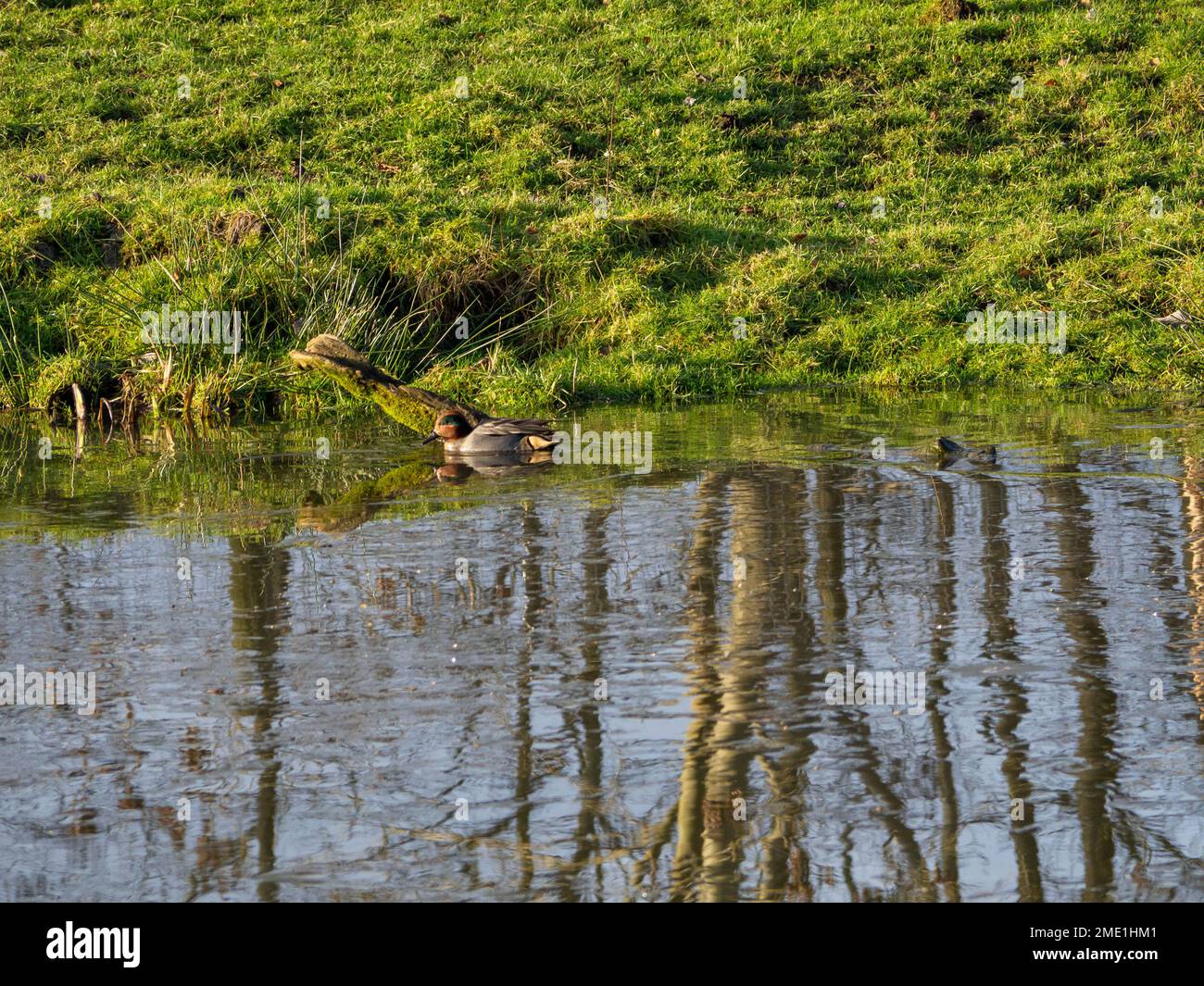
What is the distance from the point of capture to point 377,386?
482 inches

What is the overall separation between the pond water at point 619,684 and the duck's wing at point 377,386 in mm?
1918

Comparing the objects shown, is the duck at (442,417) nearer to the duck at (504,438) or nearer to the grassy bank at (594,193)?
the duck at (504,438)

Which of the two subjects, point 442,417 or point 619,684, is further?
point 442,417

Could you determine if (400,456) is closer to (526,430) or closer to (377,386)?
(377,386)

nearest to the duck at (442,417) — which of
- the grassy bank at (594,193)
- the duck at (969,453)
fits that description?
the grassy bank at (594,193)

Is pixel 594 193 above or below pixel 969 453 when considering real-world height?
above

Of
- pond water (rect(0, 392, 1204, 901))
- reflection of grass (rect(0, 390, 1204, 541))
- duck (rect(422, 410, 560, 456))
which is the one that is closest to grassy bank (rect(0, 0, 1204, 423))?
reflection of grass (rect(0, 390, 1204, 541))

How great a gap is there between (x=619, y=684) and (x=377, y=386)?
271 inches

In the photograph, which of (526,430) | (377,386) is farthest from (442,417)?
(377,386)

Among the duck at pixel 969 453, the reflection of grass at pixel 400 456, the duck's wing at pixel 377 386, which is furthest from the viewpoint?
the duck's wing at pixel 377 386

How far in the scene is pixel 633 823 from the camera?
455cm

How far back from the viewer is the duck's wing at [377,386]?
12.1 meters

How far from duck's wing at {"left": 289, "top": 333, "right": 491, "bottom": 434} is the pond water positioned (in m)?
1.92
